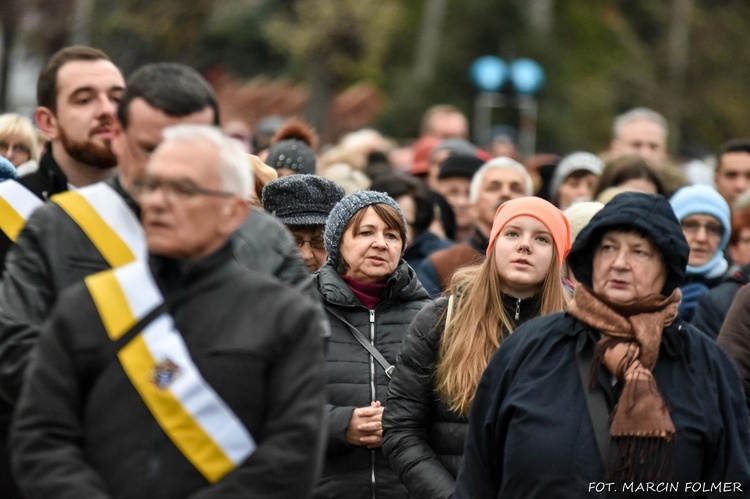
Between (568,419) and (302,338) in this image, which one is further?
(568,419)

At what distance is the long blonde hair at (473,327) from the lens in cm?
638

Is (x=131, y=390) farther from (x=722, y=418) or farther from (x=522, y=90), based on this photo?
(x=522, y=90)

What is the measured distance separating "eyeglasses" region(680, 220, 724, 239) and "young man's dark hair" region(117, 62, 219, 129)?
480 cm

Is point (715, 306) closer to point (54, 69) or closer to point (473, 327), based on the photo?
point (473, 327)

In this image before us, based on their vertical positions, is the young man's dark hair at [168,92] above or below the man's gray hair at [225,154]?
above

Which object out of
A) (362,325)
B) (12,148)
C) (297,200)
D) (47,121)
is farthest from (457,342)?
(12,148)

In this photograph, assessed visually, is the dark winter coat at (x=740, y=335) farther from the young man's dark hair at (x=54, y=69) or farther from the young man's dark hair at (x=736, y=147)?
the young man's dark hair at (x=736, y=147)

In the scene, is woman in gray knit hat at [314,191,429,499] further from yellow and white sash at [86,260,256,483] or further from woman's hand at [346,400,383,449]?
yellow and white sash at [86,260,256,483]

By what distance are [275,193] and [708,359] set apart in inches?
107

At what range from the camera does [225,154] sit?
15.1ft

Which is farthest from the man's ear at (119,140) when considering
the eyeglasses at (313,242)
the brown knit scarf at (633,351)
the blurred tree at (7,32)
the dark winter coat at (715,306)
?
the blurred tree at (7,32)

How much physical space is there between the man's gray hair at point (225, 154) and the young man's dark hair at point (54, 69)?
5.27ft

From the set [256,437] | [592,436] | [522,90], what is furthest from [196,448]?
[522,90]

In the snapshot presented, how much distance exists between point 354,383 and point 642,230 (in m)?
1.84
